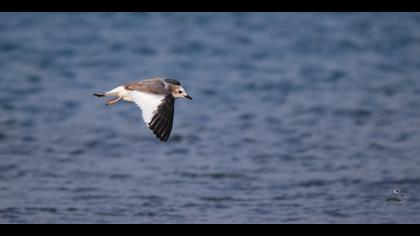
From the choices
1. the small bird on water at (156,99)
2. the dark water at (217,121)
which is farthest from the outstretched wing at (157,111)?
the dark water at (217,121)

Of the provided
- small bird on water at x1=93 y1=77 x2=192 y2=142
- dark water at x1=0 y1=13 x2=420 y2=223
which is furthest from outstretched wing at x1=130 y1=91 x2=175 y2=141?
dark water at x1=0 y1=13 x2=420 y2=223

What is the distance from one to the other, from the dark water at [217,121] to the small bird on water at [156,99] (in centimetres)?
144

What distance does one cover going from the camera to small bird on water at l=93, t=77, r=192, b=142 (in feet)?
26.4

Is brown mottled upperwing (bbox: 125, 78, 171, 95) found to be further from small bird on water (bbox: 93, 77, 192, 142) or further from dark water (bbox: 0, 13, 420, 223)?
dark water (bbox: 0, 13, 420, 223)

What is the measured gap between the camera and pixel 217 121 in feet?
42.2

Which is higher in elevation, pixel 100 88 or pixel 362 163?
pixel 100 88

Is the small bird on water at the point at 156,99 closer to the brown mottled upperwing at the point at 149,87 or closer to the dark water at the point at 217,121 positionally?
the brown mottled upperwing at the point at 149,87

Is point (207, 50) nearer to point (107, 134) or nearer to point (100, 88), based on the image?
point (100, 88)

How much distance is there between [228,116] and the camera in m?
13.1

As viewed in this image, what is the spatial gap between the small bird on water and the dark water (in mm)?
1440

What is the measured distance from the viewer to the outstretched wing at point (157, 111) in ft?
26.3

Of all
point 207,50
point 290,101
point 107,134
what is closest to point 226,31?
point 207,50

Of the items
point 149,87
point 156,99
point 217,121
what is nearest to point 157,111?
point 156,99

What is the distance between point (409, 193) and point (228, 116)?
379 centimetres
